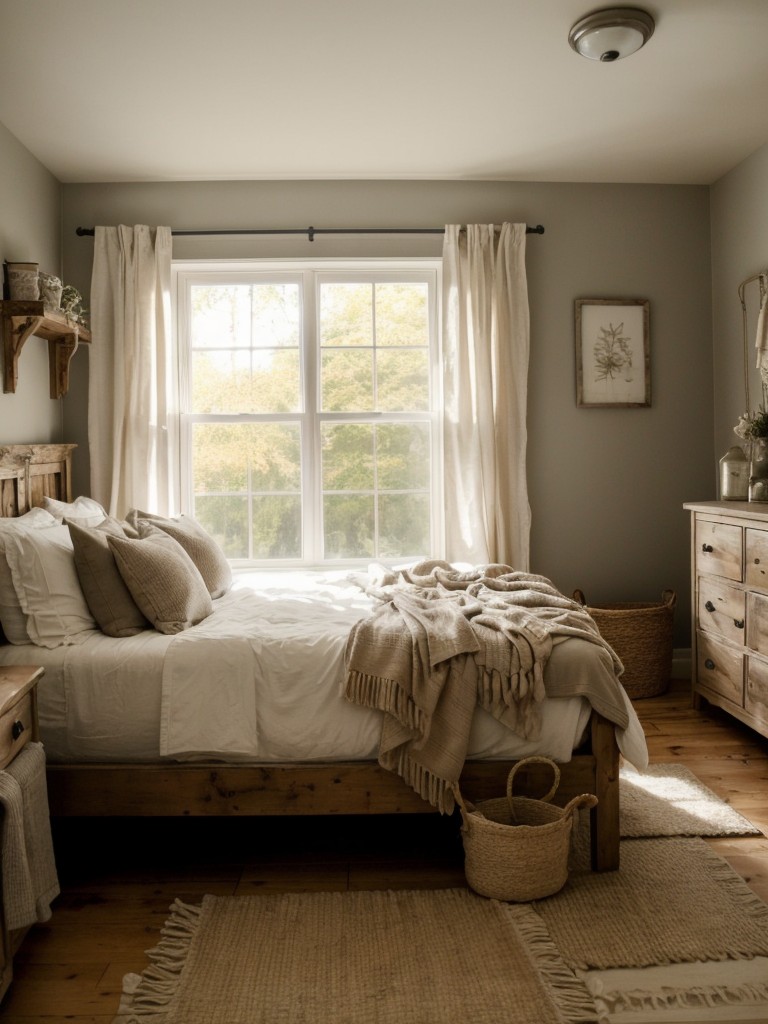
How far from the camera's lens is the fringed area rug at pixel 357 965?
1829 millimetres

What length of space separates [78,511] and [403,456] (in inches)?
67.8

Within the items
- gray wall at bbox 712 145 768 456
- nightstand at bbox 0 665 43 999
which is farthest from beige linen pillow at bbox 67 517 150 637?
gray wall at bbox 712 145 768 456

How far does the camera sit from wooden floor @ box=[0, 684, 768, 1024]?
1980 millimetres

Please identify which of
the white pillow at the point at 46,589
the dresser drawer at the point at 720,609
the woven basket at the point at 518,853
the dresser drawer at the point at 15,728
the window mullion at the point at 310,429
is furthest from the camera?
the window mullion at the point at 310,429

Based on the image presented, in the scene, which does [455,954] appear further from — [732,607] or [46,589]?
[732,607]

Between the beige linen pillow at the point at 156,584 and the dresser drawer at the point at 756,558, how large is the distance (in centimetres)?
220

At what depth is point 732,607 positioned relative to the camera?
11.6 ft

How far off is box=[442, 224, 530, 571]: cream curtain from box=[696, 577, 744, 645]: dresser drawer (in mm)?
880

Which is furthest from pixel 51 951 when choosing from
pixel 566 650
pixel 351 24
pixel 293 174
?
pixel 293 174

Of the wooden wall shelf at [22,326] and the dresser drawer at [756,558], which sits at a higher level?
the wooden wall shelf at [22,326]

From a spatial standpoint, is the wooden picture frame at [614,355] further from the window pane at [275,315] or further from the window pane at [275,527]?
the window pane at [275,527]

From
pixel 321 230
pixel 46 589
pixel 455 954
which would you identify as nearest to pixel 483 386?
pixel 321 230

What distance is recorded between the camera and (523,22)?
9.01ft

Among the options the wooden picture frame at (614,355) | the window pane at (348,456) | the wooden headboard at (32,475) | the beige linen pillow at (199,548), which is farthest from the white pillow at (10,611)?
the wooden picture frame at (614,355)
